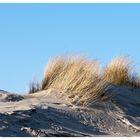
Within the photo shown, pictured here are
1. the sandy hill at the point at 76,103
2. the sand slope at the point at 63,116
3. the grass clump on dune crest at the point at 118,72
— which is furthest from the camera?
the grass clump on dune crest at the point at 118,72

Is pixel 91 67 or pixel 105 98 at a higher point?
pixel 91 67

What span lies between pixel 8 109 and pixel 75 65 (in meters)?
2.33

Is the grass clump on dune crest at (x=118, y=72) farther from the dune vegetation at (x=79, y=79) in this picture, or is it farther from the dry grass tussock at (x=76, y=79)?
the dry grass tussock at (x=76, y=79)

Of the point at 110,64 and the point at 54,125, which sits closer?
the point at 54,125

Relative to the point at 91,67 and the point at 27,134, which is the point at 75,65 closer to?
the point at 91,67

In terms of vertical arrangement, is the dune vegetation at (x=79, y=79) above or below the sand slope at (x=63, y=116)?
above

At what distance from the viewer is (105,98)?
27.8ft

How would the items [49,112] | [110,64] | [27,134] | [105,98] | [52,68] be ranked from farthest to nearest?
[110,64] < [52,68] < [105,98] < [49,112] < [27,134]

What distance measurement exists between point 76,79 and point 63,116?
1374mm

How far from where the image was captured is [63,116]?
285 inches

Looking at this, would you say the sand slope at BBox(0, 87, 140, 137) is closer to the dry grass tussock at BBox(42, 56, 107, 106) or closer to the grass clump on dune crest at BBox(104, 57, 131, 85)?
the dry grass tussock at BBox(42, 56, 107, 106)

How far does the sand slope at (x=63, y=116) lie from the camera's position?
247 inches

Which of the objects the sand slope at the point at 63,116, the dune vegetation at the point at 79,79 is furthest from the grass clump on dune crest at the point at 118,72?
the sand slope at the point at 63,116

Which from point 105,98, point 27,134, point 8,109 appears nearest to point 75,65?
point 105,98
